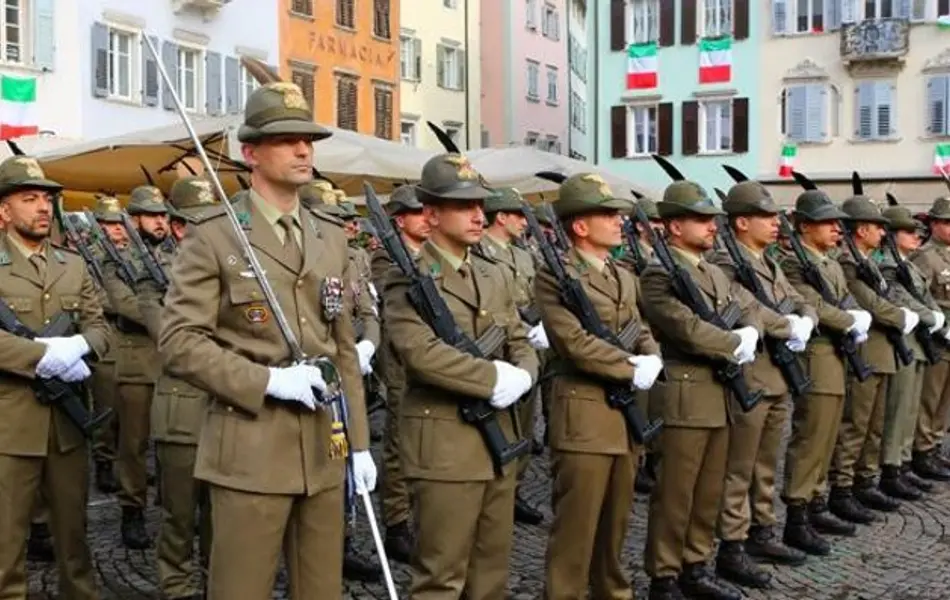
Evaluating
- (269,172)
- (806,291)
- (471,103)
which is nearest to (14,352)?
(269,172)

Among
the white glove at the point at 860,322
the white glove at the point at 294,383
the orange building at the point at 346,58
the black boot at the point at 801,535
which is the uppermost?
the orange building at the point at 346,58

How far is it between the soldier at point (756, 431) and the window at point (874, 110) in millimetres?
25769

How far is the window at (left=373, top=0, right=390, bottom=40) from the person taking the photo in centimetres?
3459

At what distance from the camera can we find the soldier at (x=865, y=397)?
8406 millimetres

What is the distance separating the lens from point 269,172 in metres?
4.35

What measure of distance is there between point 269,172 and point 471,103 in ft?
125

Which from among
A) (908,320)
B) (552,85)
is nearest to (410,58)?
(552,85)

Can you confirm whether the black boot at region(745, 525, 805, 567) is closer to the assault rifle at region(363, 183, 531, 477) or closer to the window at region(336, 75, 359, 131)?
the assault rifle at region(363, 183, 531, 477)

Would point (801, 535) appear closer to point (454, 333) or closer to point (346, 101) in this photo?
point (454, 333)

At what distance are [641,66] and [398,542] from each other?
A: 28.9 metres

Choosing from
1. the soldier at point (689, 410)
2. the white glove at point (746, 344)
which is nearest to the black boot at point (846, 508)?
the soldier at point (689, 410)

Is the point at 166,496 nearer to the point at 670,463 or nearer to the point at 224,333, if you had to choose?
the point at 224,333

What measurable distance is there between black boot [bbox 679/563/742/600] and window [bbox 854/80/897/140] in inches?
1071

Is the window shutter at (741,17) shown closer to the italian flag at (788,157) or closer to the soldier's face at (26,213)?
the italian flag at (788,157)
